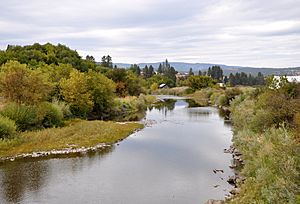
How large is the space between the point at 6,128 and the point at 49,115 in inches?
364

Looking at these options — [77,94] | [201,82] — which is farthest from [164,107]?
[201,82]

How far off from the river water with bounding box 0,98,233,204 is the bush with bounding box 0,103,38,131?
29.1ft

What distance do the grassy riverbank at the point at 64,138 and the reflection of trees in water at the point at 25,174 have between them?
2.79 metres

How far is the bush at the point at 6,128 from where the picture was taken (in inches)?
1235

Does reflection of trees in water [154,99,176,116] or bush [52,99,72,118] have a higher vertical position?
bush [52,99,72,118]

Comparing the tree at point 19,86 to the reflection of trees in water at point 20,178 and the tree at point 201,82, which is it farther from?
the tree at point 201,82

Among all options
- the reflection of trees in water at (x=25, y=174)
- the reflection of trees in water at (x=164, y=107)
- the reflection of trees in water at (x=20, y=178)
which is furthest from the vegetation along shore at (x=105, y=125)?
the reflection of trees in water at (x=164, y=107)

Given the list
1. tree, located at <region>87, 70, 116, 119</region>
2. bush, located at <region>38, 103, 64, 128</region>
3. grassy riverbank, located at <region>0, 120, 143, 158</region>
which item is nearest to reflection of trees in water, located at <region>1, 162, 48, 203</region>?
grassy riverbank, located at <region>0, 120, 143, 158</region>

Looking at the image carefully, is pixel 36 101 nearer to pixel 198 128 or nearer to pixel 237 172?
pixel 198 128

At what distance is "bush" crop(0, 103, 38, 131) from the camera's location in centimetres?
3534

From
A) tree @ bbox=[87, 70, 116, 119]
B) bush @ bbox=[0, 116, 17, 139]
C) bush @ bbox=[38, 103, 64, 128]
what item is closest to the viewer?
bush @ bbox=[0, 116, 17, 139]

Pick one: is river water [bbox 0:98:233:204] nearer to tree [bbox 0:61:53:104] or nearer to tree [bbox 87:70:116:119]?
tree [bbox 0:61:53:104]

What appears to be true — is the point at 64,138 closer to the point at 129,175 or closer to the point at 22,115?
the point at 22,115

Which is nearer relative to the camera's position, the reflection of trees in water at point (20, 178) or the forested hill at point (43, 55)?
the reflection of trees in water at point (20, 178)
